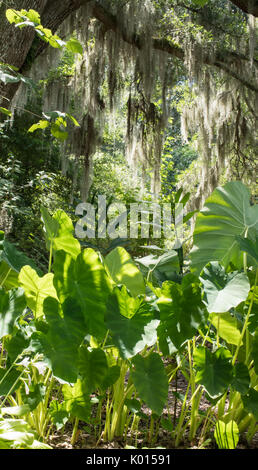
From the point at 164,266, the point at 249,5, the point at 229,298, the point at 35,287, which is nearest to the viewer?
the point at 229,298

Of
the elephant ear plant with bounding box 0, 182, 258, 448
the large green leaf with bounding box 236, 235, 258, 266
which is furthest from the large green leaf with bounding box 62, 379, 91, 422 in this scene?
the large green leaf with bounding box 236, 235, 258, 266

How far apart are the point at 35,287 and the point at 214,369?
0.41 meters

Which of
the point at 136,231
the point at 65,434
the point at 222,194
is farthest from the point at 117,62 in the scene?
the point at 65,434

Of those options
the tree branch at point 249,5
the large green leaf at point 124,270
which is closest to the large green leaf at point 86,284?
the large green leaf at point 124,270

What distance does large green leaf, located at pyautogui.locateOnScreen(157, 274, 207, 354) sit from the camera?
837 mm

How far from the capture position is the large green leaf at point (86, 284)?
81 cm

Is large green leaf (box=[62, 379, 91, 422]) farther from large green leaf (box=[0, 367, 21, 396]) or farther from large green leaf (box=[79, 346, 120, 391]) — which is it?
large green leaf (box=[0, 367, 21, 396])

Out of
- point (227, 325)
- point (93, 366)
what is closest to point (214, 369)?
point (227, 325)

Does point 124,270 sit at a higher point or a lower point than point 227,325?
higher

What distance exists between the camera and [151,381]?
0.86m

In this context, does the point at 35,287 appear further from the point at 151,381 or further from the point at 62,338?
the point at 151,381

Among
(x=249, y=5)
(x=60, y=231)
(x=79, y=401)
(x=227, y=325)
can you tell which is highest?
(x=249, y=5)

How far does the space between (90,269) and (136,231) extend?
A: 4.87 meters

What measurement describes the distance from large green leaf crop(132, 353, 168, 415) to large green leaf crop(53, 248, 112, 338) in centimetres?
12
